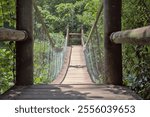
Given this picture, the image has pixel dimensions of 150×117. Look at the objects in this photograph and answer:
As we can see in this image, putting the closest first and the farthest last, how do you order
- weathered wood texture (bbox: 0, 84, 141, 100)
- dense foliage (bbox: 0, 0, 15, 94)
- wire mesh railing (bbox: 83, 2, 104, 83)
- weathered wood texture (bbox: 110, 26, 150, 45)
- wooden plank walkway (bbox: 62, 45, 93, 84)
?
weathered wood texture (bbox: 110, 26, 150, 45)
weathered wood texture (bbox: 0, 84, 141, 100)
dense foliage (bbox: 0, 0, 15, 94)
wire mesh railing (bbox: 83, 2, 104, 83)
wooden plank walkway (bbox: 62, 45, 93, 84)

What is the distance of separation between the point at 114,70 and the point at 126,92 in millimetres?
437

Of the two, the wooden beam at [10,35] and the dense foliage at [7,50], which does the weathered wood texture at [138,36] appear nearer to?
the wooden beam at [10,35]

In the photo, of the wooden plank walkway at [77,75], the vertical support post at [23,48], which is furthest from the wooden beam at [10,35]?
the wooden plank walkway at [77,75]

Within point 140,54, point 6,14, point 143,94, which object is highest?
point 6,14

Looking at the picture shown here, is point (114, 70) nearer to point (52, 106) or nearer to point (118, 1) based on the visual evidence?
point (118, 1)

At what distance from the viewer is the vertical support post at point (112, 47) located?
2760mm

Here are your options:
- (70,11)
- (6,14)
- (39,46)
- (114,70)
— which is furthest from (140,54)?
(70,11)

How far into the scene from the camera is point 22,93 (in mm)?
2342

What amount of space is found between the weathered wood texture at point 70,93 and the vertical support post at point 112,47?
0.13 meters

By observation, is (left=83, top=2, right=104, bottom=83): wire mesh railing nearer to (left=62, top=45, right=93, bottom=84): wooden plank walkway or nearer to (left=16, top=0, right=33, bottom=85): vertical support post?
(left=62, top=45, right=93, bottom=84): wooden plank walkway

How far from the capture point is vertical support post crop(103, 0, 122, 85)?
276cm

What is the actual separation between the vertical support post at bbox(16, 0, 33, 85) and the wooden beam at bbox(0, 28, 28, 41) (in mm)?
70

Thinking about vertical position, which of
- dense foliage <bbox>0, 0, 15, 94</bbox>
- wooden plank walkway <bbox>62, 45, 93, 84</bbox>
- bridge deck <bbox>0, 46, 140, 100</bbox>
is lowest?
wooden plank walkway <bbox>62, 45, 93, 84</bbox>

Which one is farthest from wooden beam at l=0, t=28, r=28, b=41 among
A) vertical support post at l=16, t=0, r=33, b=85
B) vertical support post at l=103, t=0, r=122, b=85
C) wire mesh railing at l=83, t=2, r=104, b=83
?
wire mesh railing at l=83, t=2, r=104, b=83
